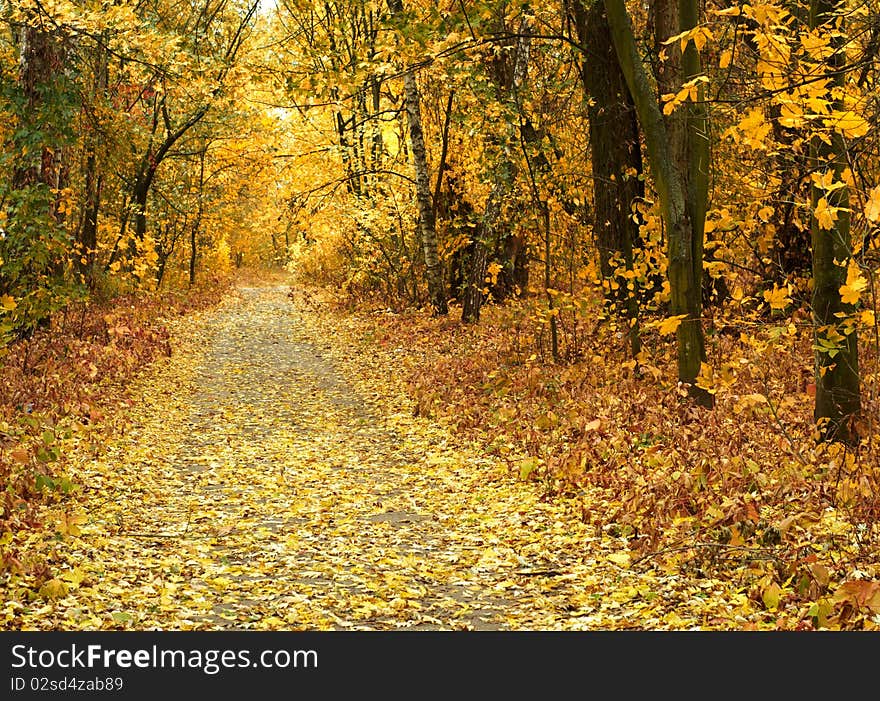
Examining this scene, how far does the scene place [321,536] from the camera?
7133mm

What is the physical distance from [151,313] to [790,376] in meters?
14.9

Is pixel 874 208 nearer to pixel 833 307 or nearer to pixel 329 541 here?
pixel 833 307

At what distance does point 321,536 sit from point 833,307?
4.50 meters

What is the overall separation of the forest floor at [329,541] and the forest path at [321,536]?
0.02 metres

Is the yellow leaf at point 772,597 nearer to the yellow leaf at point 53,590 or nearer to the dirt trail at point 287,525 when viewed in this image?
the dirt trail at point 287,525

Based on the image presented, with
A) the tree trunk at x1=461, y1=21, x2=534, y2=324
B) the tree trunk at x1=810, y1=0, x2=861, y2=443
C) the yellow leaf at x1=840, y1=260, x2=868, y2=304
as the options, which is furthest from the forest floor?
the tree trunk at x1=461, y1=21, x2=534, y2=324

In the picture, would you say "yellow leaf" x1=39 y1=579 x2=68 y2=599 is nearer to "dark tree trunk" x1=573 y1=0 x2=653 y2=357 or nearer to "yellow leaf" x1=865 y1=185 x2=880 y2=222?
"yellow leaf" x1=865 y1=185 x2=880 y2=222

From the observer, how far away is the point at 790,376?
10.2 metres

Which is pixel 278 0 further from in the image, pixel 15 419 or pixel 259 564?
pixel 259 564

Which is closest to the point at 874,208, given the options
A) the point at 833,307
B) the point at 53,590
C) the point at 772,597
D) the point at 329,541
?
the point at 772,597

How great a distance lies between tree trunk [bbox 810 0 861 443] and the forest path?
2.36 metres
